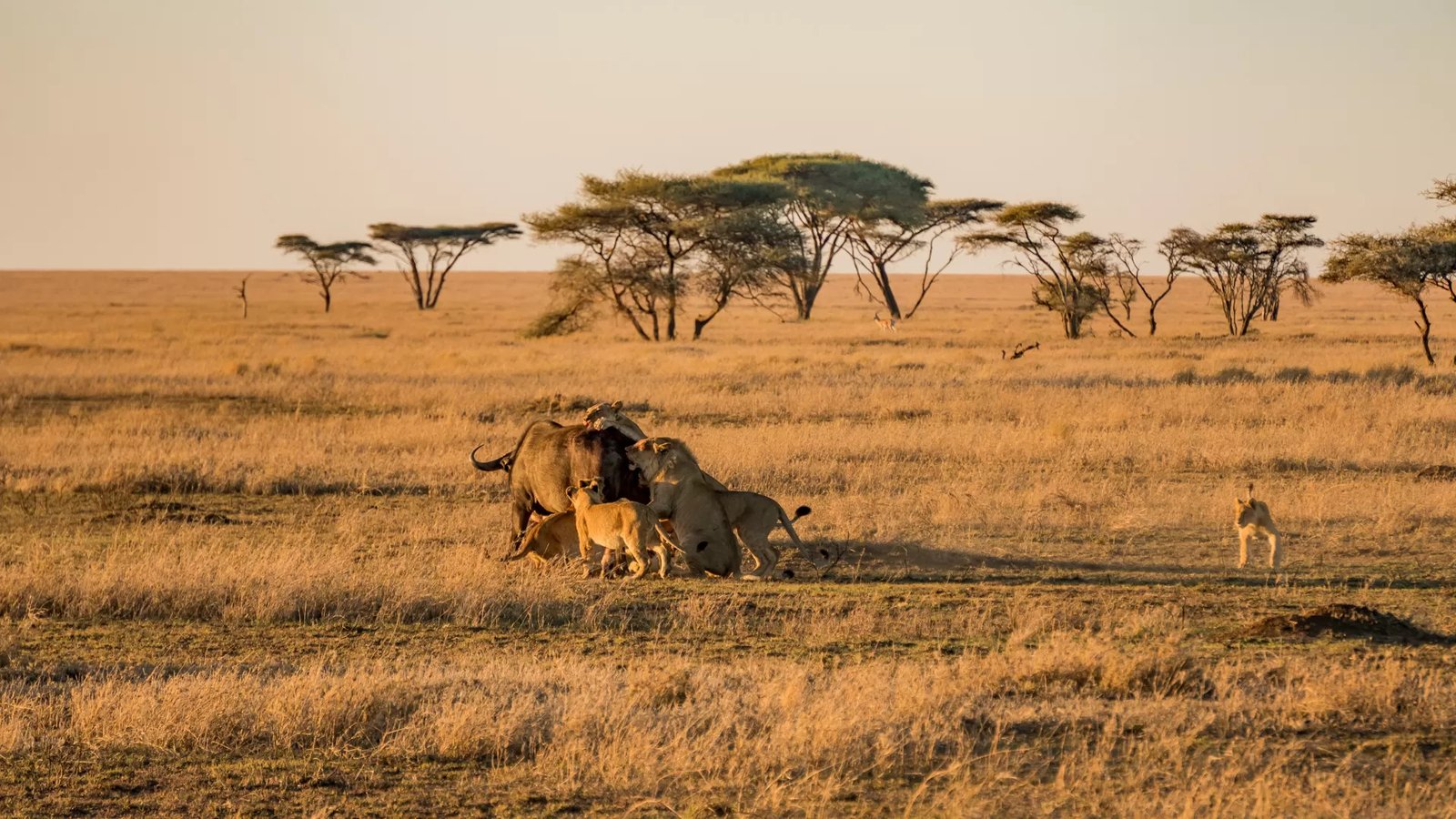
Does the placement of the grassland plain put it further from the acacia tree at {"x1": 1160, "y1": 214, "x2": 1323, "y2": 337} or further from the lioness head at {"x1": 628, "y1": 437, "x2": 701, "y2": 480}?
the acacia tree at {"x1": 1160, "y1": 214, "x2": 1323, "y2": 337}

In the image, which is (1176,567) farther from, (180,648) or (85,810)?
(85,810)

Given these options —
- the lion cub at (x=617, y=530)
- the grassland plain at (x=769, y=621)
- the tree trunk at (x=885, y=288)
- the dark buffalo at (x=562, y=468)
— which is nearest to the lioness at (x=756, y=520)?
the grassland plain at (x=769, y=621)

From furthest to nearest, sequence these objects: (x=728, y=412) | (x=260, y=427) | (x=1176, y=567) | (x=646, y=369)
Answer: (x=646, y=369)
(x=728, y=412)
(x=260, y=427)
(x=1176, y=567)

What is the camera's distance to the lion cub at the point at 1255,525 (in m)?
10.3

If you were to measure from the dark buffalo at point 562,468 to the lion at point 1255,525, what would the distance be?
13.3 feet

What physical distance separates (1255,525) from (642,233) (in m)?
35.0

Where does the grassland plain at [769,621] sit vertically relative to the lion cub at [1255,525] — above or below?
below

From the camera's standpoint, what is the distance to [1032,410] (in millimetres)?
20609

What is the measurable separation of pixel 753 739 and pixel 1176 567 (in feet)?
18.3

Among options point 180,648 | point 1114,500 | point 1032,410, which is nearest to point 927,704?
point 180,648

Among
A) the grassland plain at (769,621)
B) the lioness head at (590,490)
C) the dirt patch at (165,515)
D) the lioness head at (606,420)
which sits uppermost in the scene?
the lioness head at (606,420)

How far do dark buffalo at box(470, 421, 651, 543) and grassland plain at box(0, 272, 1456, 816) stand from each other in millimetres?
563

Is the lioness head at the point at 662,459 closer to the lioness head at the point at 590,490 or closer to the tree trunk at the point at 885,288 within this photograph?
the lioness head at the point at 590,490

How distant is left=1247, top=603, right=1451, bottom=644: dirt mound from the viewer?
816 cm
